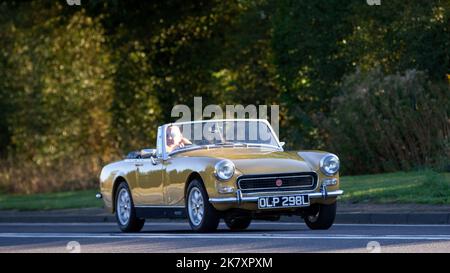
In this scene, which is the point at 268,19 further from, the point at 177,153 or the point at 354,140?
the point at 177,153

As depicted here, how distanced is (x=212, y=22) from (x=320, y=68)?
32.9ft

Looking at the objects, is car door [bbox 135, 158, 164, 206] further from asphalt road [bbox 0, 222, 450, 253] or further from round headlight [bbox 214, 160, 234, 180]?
round headlight [bbox 214, 160, 234, 180]

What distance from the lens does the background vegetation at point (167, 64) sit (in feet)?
117

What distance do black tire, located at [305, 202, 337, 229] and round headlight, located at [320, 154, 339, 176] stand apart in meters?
0.46

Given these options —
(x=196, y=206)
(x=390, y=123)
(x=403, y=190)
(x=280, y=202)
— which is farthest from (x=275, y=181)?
(x=390, y=123)

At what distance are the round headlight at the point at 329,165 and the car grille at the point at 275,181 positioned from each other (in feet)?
0.56

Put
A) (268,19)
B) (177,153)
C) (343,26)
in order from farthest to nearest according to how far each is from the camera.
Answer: (268,19), (343,26), (177,153)

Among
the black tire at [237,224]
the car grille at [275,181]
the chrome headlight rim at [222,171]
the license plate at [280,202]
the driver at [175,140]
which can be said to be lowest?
the black tire at [237,224]

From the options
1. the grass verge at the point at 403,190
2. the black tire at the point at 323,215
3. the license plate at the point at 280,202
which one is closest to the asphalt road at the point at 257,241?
the black tire at the point at 323,215

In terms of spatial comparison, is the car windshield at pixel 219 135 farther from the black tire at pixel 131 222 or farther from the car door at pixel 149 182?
the black tire at pixel 131 222

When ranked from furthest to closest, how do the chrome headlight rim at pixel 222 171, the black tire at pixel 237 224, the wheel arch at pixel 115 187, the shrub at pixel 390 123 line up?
the shrub at pixel 390 123 → the wheel arch at pixel 115 187 → the black tire at pixel 237 224 → the chrome headlight rim at pixel 222 171
